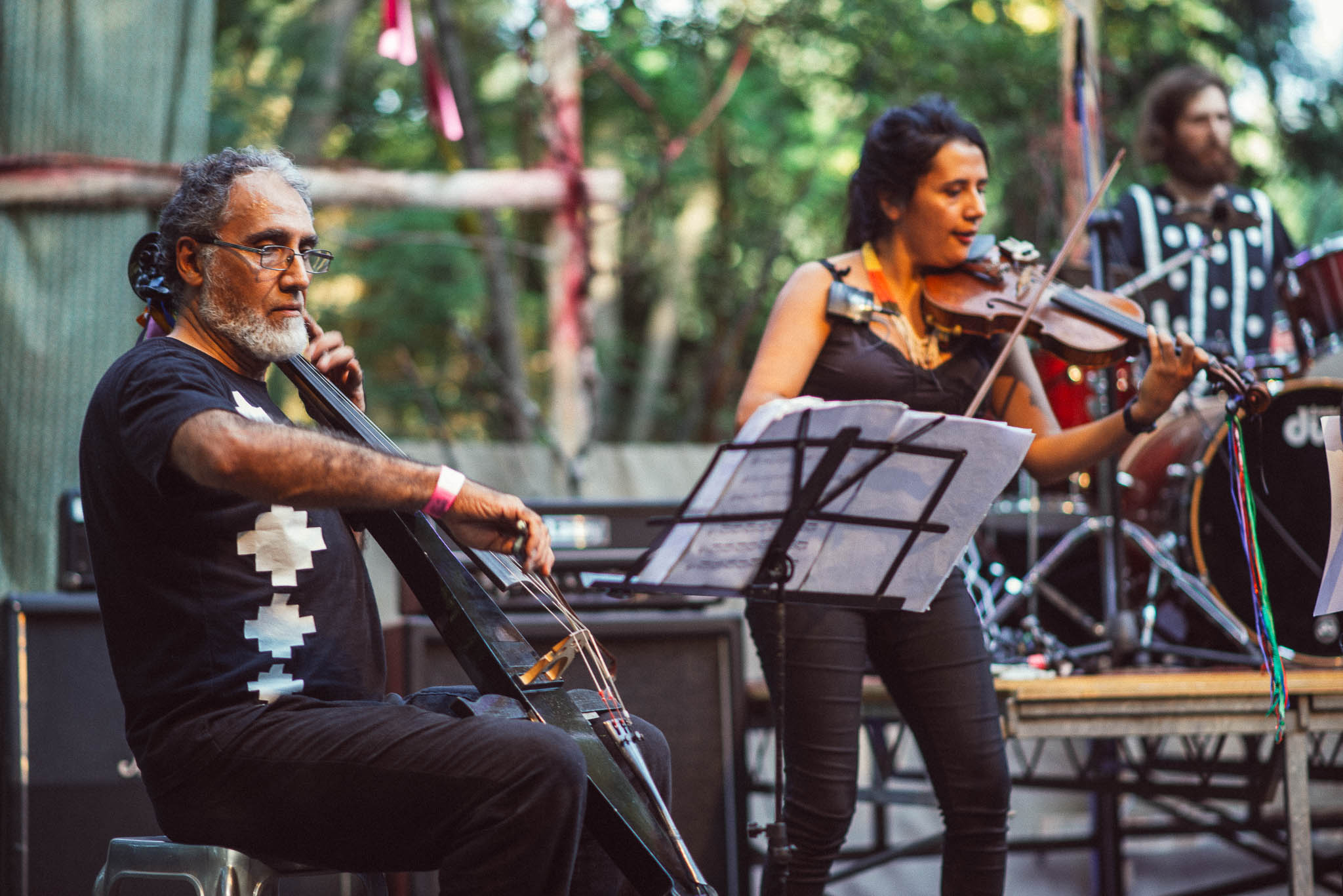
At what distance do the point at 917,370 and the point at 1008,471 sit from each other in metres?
0.50

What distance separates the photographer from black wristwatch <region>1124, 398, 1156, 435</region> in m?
2.62

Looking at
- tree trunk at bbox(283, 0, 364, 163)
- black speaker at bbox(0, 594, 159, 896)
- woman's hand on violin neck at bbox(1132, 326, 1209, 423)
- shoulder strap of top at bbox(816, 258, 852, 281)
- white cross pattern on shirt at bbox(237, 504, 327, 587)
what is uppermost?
tree trunk at bbox(283, 0, 364, 163)

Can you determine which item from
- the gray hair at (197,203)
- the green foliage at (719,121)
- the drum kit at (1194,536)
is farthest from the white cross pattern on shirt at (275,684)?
the green foliage at (719,121)

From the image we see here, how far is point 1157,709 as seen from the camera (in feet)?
10.4

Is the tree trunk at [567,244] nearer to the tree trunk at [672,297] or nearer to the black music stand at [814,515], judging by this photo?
the tree trunk at [672,297]

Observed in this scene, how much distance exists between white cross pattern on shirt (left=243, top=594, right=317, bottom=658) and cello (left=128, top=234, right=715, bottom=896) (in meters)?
0.19

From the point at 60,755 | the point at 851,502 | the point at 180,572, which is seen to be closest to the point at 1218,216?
the point at 851,502

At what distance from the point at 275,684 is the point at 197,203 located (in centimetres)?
82

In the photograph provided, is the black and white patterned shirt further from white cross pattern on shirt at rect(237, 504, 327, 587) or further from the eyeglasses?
white cross pattern on shirt at rect(237, 504, 327, 587)

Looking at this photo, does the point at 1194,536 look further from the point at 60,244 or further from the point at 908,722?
the point at 60,244

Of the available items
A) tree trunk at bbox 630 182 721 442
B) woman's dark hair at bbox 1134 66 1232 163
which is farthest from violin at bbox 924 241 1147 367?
tree trunk at bbox 630 182 721 442

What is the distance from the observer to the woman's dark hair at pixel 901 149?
275 centimetres

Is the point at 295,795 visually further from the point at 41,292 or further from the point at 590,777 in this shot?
the point at 41,292

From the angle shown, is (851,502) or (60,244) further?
(60,244)
